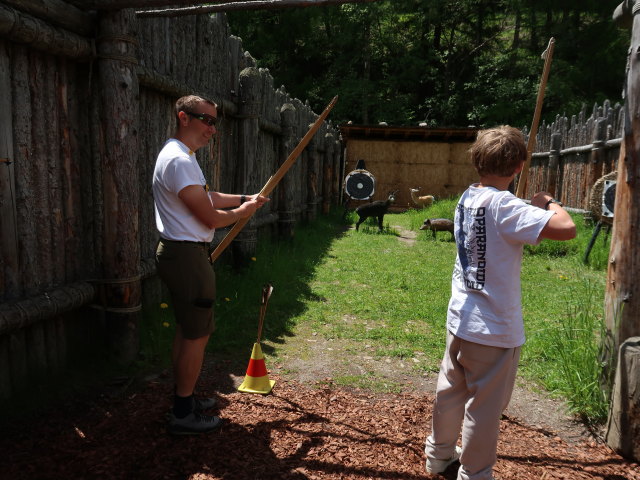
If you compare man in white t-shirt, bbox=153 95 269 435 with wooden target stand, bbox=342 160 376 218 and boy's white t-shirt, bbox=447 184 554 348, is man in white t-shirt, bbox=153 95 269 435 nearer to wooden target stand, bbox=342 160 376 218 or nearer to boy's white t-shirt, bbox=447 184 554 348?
boy's white t-shirt, bbox=447 184 554 348

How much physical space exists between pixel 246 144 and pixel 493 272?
4649 mm

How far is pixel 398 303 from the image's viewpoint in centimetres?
605

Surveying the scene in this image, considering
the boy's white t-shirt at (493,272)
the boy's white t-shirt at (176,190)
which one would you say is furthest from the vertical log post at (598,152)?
the boy's white t-shirt at (176,190)

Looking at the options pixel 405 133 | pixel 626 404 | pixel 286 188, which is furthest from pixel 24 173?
pixel 405 133

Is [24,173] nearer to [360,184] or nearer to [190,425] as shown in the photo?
[190,425]

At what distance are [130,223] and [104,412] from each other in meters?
1.27

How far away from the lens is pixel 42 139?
3.15 metres

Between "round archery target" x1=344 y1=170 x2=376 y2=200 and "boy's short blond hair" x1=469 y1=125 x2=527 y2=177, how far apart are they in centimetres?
1411

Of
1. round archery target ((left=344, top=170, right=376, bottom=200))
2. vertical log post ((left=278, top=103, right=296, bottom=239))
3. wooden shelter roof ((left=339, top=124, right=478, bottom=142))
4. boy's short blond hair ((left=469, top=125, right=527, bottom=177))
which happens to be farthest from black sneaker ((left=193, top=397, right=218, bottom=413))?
wooden shelter roof ((left=339, top=124, right=478, bottom=142))

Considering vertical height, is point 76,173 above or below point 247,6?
below

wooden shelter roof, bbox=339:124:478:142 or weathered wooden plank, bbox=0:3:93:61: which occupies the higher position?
wooden shelter roof, bbox=339:124:478:142

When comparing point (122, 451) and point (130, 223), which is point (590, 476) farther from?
point (130, 223)

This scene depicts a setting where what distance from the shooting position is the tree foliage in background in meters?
27.3

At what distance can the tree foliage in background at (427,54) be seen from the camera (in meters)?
27.3
